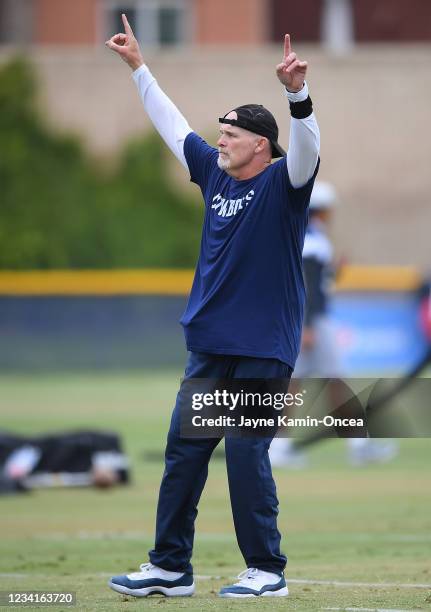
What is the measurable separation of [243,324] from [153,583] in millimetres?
1200

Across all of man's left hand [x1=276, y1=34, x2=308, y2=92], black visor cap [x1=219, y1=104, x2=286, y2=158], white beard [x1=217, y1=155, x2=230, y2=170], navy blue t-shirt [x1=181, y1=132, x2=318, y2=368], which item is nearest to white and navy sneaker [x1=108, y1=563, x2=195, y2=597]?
navy blue t-shirt [x1=181, y1=132, x2=318, y2=368]

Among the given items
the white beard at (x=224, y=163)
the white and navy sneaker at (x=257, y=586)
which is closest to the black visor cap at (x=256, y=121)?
the white beard at (x=224, y=163)

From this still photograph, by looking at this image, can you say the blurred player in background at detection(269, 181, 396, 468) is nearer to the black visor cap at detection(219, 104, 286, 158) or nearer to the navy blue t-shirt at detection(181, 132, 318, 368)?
the black visor cap at detection(219, 104, 286, 158)

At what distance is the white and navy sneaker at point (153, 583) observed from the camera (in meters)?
6.48

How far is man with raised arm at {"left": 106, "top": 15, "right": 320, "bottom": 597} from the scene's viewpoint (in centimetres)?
636

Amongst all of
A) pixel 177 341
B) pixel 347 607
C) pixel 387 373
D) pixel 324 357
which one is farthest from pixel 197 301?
pixel 177 341

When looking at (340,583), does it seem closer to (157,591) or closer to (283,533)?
(157,591)

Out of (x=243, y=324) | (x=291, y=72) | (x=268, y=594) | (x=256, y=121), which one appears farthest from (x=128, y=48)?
(x=268, y=594)

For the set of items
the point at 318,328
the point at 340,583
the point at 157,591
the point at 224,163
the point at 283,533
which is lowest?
the point at 283,533

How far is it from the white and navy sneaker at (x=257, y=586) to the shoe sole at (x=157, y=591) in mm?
177

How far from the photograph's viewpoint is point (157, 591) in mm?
6539

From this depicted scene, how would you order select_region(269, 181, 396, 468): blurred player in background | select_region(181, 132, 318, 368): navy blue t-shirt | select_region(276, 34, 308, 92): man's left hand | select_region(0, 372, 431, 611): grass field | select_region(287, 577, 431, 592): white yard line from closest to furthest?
select_region(276, 34, 308, 92): man's left hand
select_region(181, 132, 318, 368): navy blue t-shirt
select_region(0, 372, 431, 611): grass field
select_region(287, 577, 431, 592): white yard line
select_region(269, 181, 396, 468): blurred player in background

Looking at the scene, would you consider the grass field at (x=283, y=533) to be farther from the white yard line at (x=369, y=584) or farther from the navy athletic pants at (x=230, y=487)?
the navy athletic pants at (x=230, y=487)

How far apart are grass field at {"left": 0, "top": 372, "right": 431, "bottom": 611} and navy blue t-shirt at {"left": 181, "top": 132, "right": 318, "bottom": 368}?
111 cm
